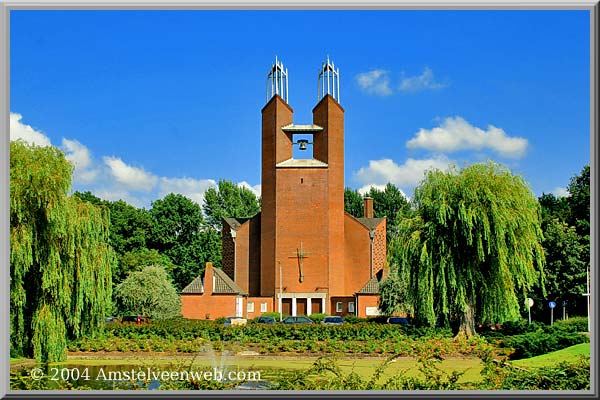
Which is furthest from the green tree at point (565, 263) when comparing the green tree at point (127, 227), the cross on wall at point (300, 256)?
the green tree at point (127, 227)

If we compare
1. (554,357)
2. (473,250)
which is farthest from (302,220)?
(554,357)

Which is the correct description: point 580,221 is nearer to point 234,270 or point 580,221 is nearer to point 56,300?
point 234,270

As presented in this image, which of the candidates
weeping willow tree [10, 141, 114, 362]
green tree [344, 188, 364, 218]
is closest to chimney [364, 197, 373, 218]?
green tree [344, 188, 364, 218]

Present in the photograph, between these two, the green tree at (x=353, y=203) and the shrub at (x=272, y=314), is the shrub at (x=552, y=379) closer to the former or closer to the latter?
the shrub at (x=272, y=314)

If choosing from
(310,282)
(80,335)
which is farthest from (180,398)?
(310,282)

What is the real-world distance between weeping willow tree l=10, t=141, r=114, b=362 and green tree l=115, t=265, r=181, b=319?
2353cm

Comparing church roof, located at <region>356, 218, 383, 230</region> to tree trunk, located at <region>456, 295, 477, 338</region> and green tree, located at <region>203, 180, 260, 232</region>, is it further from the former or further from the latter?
tree trunk, located at <region>456, 295, 477, 338</region>

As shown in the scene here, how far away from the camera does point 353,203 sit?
8769 centimetres

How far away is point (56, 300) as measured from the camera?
1995 centimetres

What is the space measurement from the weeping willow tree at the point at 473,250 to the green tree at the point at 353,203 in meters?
58.4

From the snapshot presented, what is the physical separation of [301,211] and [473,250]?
26.0 metres

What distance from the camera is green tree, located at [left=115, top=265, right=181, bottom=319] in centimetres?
4481

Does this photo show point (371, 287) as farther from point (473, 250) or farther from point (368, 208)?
point (473, 250)

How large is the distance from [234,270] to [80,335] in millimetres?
34094
